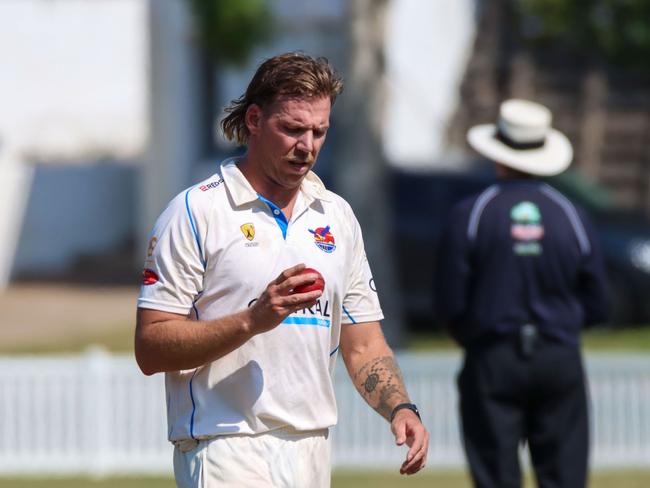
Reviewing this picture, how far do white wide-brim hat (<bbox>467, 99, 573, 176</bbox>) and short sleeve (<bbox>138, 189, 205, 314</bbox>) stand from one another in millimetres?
2648

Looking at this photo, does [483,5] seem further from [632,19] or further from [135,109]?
[135,109]

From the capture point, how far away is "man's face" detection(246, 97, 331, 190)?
12.7 ft

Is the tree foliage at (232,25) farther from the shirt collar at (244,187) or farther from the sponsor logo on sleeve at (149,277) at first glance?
the sponsor logo on sleeve at (149,277)

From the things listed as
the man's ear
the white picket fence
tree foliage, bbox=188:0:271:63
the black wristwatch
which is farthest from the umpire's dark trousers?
tree foliage, bbox=188:0:271:63

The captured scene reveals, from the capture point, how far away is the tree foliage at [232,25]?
55.7 ft

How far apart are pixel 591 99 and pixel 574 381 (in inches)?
496

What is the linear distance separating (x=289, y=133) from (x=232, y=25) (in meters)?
13.4

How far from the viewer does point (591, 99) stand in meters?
18.2

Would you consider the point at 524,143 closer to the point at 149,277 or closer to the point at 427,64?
the point at 149,277

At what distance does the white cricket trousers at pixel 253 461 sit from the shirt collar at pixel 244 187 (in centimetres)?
64

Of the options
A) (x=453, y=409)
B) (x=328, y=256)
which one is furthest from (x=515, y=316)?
(x=453, y=409)

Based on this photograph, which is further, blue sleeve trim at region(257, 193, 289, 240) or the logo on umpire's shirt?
the logo on umpire's shirt

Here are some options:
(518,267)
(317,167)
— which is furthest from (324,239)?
(317,167)

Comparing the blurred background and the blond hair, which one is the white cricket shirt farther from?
the blurred background
